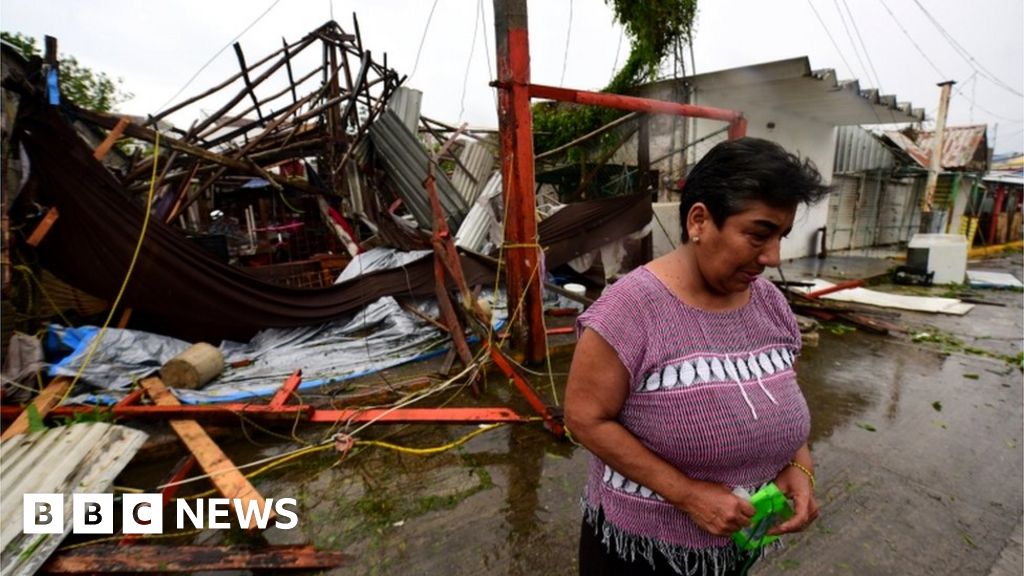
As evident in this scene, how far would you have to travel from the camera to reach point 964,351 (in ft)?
17.5

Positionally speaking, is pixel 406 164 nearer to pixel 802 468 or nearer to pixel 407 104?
pixel 407 104

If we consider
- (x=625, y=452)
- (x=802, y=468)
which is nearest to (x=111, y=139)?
(x=625, y=452)

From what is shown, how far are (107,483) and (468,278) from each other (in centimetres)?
370

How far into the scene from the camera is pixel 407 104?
6.53 metres

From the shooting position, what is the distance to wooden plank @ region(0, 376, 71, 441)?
9.81ft

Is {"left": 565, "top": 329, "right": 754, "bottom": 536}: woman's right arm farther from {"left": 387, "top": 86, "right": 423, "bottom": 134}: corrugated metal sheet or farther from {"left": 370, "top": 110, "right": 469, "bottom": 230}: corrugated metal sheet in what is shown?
{"left": 387, "top": 86, "right": 423, "bottom": 134}: corrugated metal sheet

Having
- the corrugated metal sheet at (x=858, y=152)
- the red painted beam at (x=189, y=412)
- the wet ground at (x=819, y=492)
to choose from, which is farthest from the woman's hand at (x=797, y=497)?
the corrugated metal sheet at (x=858, y=152)

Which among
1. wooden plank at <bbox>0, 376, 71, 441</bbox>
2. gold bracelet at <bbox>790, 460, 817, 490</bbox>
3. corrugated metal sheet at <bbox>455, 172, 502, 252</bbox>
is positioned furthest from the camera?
corrugated metal sheet at <bbox>455, 172, 502, 252</bbox>

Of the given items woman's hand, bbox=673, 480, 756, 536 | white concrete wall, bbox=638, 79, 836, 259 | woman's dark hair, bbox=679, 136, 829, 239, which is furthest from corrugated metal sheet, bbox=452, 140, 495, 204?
woman's hand, bbox=673, 480, 756, 536

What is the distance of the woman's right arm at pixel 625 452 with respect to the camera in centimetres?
106

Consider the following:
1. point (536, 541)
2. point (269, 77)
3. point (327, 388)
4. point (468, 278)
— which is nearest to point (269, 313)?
point (327, 388)

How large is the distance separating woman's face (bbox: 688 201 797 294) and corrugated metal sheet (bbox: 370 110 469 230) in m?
5.21

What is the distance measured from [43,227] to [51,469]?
2389 millimetres

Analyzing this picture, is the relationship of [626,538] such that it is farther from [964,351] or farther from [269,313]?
[964,351]
